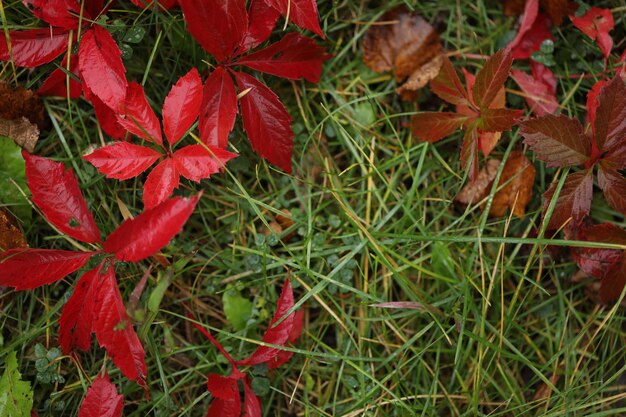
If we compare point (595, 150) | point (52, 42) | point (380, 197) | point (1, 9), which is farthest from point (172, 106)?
point (595, 150)

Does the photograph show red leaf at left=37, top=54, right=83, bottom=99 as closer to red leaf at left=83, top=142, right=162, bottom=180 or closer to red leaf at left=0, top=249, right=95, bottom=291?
red leaf at left=83, top=142, right=162, bottom=180

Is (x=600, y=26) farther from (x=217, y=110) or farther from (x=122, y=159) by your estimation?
(x=122, y=159)

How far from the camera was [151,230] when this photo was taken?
124 centimetres

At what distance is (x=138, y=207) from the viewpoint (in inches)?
63.5

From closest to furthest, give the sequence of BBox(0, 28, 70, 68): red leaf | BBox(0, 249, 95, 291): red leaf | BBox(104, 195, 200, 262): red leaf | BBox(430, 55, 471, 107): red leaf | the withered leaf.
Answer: BBox(104, 195, 200, 262): red leaf < BBox(0, 249, 95, 291): red leaf < BBox(0, 28, 70, 68): red leaf < BBox(430, 55, 471, 107): red leaf < the withered leaf

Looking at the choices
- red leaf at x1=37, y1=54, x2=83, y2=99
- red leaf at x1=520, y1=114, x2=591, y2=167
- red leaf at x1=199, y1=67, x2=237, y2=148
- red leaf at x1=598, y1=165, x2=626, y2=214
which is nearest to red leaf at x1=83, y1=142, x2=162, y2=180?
red leaf at x1=199, y1=67, x2=237, y2=148

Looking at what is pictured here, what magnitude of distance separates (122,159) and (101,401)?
65 cm

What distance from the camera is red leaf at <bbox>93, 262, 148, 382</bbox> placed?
1324 mm

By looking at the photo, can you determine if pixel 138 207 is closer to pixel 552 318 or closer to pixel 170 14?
pixel 170 14

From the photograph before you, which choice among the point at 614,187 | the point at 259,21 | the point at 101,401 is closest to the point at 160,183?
the point at 259,21

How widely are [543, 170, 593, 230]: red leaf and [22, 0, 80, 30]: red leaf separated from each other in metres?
1.38

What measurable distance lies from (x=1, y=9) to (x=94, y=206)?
587 millimetres

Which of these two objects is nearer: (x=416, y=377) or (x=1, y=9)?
(x=1, y=9)

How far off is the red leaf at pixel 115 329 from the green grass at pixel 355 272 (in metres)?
0.17
